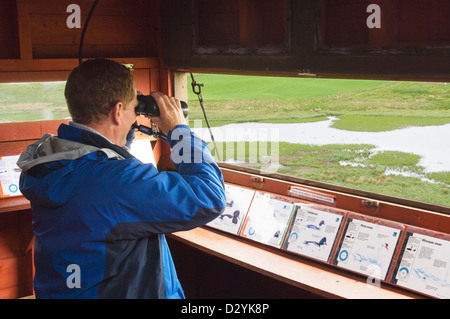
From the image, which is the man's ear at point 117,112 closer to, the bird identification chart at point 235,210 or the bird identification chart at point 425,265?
the bird identification chart at point 425,265

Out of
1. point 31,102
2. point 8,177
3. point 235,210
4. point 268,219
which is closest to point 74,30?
point 31,102

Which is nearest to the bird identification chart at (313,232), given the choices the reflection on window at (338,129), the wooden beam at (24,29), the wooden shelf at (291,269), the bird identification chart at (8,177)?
the wooden shelf at (291,269)

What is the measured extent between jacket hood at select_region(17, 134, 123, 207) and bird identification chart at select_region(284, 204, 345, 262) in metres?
1.39

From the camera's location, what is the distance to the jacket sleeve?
145cm

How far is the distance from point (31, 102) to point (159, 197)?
7.16 ft

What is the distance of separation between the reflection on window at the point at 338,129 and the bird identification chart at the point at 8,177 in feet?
3.88

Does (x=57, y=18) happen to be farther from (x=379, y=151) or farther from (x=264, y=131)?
(x=379, y=151)

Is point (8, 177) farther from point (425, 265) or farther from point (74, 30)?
point (425, 265)

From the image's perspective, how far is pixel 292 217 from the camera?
113 inches

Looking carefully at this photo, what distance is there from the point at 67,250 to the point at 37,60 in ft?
6.83

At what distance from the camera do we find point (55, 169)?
1522 mm

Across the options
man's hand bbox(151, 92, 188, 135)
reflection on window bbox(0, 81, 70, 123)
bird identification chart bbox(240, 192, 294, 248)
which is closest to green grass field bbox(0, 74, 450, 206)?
reflection on window bbox(0, 81, 70, 123)

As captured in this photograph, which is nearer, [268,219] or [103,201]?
[103,201]

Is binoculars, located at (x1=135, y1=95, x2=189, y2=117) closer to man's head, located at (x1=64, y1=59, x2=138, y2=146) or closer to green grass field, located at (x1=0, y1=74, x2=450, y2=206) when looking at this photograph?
man's head, located at (x1=64, y1=59, x2=138, y2=146)
